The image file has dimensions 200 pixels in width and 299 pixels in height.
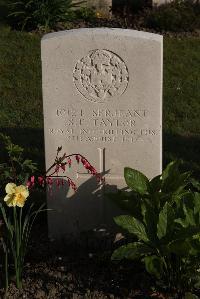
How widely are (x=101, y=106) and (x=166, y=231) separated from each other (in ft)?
3.72

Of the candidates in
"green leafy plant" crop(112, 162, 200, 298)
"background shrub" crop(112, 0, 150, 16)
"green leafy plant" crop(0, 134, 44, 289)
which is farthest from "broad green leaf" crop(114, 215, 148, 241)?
"background shrub" crop(112, 0, 150, 16)

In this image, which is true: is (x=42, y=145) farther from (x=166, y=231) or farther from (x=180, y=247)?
(x=180, y=247)

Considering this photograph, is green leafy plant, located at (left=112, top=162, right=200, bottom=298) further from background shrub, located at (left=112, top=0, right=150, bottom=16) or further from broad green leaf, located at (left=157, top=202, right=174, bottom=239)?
background shrub, located at (left=112, top=0, right=150, bottom=16)

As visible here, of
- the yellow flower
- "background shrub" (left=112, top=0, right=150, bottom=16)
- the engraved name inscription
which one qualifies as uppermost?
"background shrub" (left=112, top=0, right=150, bottom=16)

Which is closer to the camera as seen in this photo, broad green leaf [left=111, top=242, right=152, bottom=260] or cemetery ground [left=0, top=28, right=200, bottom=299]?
broad green leaf [left=111, top=242, right=152, bottom=260]

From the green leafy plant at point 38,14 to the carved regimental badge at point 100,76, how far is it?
5.60m

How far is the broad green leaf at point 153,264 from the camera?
13.3 ft

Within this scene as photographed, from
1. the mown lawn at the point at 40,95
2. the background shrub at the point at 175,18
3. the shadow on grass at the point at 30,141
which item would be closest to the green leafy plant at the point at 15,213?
the shadow on grass at the point at 30,141

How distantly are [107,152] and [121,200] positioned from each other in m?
0.44

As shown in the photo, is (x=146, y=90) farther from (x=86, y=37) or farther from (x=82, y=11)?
(x=82, y=11)

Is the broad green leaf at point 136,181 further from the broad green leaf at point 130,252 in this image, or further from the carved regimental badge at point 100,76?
the carved regimental badge at point 100,76

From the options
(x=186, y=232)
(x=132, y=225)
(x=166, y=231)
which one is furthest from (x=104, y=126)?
(x=186, y=232)

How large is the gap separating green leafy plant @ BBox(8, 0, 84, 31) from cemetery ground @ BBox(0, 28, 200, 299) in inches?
11.3

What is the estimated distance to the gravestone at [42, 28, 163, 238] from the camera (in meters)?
4.49
